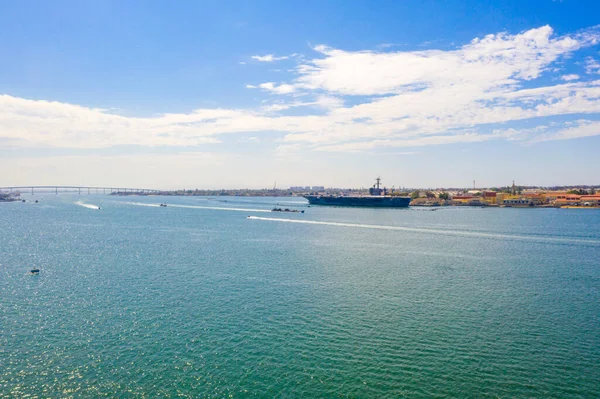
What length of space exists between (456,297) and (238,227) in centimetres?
4974

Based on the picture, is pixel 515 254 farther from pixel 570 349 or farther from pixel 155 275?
pixel 155 275

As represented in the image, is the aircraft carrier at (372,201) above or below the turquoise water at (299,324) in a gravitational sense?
above

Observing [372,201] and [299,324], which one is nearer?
[299,324]

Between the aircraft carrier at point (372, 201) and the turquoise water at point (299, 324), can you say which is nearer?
the turquoise water at point (299, 324)

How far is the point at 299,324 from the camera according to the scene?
22.9m

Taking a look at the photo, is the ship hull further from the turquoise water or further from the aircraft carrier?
the turquoise water

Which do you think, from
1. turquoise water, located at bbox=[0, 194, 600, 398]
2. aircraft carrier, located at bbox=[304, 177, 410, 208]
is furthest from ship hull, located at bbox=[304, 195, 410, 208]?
turquoise water, located at bbox=[0, 194, 600, 398]

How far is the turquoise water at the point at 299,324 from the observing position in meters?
16.6

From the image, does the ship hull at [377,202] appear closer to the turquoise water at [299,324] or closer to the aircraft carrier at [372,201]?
the aircraft carrier at [372,201]

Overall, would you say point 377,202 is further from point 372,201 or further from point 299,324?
point 299,324

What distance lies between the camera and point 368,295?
2855 centimetres

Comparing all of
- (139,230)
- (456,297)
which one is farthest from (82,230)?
(456,297)

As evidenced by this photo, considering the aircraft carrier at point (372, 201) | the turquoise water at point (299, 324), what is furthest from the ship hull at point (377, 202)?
the turquoise water at point (299, 324)

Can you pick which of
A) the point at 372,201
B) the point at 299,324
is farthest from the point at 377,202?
the point at 299,324
